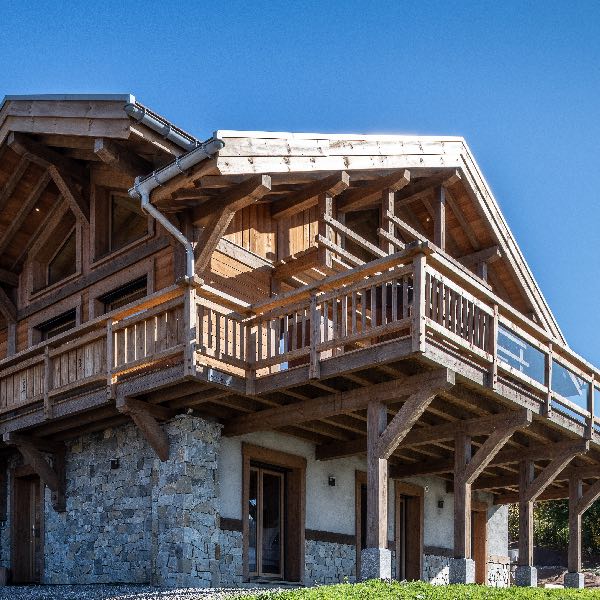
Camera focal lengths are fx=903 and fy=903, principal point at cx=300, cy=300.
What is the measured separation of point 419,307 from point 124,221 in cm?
655

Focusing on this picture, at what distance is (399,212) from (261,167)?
5.36 metres

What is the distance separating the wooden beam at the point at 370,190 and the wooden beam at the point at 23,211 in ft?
16.7

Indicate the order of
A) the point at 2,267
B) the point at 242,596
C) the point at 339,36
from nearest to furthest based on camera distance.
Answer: the point at 242,596
the point at 339,36
the point at 2,267

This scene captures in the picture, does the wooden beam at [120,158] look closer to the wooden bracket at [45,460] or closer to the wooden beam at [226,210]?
the wooden beam at [226,210]

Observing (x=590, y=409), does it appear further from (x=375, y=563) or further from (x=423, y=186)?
(x=375, y=563)

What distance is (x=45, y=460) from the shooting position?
14.0 m

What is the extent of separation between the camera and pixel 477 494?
18.4m

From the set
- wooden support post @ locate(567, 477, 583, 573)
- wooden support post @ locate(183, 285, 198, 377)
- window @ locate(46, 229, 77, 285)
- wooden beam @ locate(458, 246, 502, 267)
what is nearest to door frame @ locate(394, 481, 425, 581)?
wooden support post @ locate(567, 477, 583, 573)

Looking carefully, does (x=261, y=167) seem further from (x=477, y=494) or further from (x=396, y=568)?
(x=477, y=494)

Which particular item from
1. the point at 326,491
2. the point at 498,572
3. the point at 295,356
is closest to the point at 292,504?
the point at 326,491

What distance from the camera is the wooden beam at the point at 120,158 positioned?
41.6ft

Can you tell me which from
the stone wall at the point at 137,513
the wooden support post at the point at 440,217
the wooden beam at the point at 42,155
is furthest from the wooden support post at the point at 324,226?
the wooden beam at the point at 42,155

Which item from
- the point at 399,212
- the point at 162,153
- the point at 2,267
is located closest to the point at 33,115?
the point at 162,153

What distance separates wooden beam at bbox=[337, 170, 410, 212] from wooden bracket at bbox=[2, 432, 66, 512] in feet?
19.6
